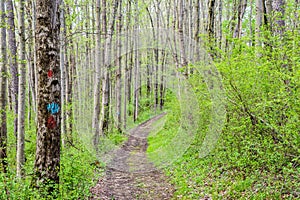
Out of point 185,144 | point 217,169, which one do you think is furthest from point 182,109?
point 217,169

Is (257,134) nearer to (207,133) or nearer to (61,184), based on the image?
(207,133)

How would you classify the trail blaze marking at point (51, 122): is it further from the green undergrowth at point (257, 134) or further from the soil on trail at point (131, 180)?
the green undergrowth at point (257, 134)

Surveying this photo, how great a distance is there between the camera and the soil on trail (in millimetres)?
6824

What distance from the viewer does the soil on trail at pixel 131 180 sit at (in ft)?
22.4

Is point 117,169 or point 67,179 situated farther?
point 117,169

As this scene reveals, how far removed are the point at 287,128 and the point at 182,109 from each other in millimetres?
6647

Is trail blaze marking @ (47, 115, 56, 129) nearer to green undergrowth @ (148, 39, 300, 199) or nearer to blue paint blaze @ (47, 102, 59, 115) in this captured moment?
blue paint blaze @ (47, 102, 59, 115)

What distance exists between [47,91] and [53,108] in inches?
11.6

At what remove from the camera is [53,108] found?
4988mm

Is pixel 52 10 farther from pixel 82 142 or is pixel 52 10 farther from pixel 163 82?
pixel 163 82

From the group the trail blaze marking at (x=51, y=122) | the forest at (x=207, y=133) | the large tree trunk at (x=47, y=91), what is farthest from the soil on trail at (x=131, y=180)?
the trail blaze marking at (x=51, y=122)

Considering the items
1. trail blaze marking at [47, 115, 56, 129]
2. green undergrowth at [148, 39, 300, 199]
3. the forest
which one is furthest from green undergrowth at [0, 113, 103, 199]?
green undergrowth at [148, 39, 300, 199]

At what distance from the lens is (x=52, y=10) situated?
4961 millimetres

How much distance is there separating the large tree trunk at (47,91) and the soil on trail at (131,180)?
1.59 meters
